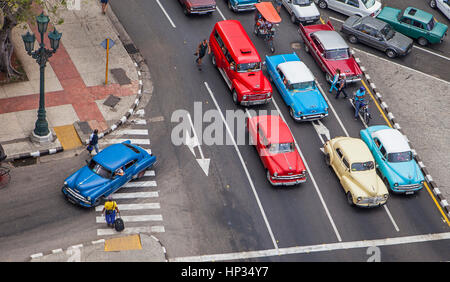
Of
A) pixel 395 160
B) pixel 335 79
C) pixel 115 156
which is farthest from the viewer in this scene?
pixel 335 79

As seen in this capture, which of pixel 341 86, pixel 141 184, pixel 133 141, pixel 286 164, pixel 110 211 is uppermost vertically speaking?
pixel 341 86

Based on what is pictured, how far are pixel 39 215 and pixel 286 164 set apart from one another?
11197 millimetres

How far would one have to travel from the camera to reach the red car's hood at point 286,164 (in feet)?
93.7

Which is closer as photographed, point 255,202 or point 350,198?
point 255,202

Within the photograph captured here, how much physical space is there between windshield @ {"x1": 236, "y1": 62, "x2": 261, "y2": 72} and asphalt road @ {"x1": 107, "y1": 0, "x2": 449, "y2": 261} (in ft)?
5.61

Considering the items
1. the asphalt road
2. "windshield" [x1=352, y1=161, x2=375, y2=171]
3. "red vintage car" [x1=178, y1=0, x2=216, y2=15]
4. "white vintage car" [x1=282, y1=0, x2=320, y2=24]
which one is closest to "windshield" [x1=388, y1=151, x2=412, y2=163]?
"windshield" [x1=352, y1=161, x2=375, y2=171]

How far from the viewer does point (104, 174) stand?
26859mm

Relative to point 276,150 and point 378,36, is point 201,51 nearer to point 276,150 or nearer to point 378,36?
point 276,150

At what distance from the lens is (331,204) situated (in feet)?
94.6

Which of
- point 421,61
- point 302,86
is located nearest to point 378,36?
point 421,61

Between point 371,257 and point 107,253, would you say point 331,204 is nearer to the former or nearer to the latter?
point 371,257

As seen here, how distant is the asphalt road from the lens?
1059 inches

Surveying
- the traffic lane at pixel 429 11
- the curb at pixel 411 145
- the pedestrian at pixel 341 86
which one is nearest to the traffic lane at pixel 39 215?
the pedestrian at pixel 341 86

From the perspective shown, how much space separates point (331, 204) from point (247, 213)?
13.4 feet
